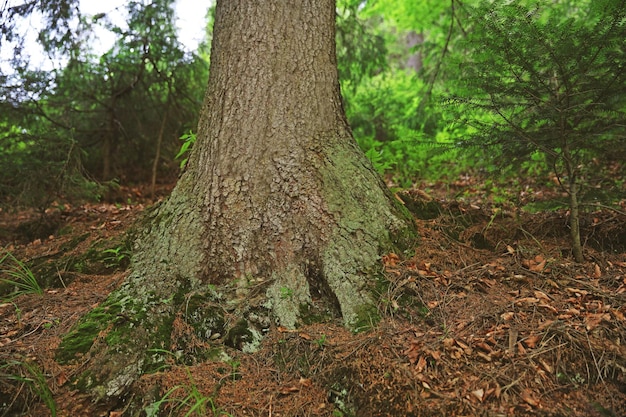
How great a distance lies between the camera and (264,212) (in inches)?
133

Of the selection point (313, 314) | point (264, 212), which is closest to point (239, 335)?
point (313, 314)

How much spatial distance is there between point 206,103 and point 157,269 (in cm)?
145

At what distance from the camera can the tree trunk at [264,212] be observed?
3176 mm

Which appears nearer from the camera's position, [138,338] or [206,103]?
[138,338]

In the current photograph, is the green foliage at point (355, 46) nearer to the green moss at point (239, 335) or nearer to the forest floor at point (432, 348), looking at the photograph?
the forest floor at point (432, 348)

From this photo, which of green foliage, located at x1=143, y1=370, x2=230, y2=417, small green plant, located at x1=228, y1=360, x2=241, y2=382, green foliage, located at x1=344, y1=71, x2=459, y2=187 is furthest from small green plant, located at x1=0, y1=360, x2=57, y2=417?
green foliage, located at x1=344, y1=71, x2=459, y2=187

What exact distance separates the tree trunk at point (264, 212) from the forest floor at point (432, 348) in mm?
194

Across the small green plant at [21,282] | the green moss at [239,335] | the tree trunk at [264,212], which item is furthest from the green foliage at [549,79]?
the small green plant at [21,282]

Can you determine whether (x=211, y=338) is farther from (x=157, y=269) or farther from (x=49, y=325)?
(x=49, y=325)

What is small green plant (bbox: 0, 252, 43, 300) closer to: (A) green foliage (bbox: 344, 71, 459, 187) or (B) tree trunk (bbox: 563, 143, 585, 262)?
(B) tree trunk (bbox: 563, 143, 585, 262)

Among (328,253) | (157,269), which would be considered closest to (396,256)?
(328,253)

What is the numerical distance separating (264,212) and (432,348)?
5.04ft

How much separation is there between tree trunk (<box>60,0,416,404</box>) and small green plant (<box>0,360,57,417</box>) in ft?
0.76

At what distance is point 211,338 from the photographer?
3.12 metres
